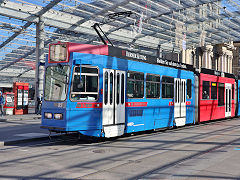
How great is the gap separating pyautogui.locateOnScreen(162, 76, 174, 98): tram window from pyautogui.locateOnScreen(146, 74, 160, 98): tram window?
0.47 m

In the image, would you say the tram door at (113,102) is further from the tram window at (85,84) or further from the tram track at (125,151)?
the tram track at (125,151)

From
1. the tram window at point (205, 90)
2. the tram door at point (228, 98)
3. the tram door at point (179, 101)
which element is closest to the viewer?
the tram door at point (179, 101)

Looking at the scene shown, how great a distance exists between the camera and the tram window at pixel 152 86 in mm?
13393

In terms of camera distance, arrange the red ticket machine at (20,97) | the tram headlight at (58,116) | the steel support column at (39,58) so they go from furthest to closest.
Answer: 1. the steel support column at (39,58)
2. the red ticket machine at (20,97)
3. the tram headlight at (58,116)

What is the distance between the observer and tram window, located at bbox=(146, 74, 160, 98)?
13.4 metres

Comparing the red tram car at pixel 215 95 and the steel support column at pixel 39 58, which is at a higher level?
the steel support column at pixel 39 58

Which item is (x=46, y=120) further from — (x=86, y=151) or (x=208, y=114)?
(x=208, y=114)

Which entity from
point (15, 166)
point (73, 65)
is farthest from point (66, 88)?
point (15, 166)

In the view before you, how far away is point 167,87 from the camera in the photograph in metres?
14.9

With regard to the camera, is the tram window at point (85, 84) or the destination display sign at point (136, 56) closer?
the tram window at point (85, 84)

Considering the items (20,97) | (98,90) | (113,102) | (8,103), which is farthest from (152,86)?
(8,103)

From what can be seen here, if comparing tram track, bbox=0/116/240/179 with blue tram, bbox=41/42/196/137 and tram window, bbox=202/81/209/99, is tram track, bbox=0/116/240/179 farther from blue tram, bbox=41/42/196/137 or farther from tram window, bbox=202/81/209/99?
tram window, bbox=202/81/209/99

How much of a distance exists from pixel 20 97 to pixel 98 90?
17.0 metres

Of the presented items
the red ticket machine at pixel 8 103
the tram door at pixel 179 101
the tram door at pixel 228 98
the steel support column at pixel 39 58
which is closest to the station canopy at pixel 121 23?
the steel support column at pixel 39 58
